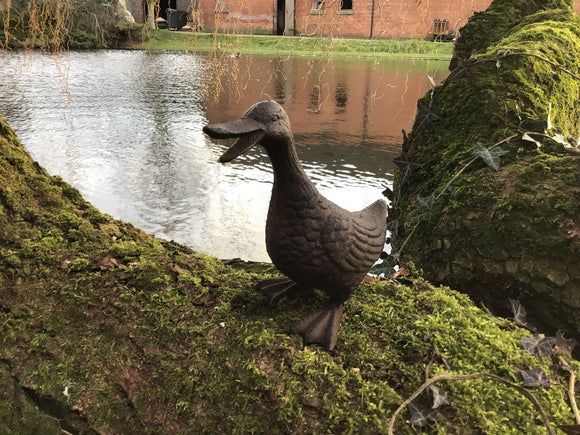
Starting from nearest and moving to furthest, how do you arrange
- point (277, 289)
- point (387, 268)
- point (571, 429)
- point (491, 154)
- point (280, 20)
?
point (571, 429) < point (277, 289) < point (387, 268) < point (491, 154) < point (280, 20)

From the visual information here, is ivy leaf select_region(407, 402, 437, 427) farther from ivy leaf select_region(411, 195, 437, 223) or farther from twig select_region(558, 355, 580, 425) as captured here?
ivy leaf select_region(411, 195, 437, 223)

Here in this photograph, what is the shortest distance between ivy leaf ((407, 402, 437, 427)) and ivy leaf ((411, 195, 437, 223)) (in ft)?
3.51

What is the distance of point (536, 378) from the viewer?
43.3 inches

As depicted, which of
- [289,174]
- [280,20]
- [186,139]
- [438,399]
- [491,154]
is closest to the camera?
[438,399]

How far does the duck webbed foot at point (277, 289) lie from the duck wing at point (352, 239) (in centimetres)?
24

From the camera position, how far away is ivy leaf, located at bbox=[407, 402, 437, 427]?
0.99 meters

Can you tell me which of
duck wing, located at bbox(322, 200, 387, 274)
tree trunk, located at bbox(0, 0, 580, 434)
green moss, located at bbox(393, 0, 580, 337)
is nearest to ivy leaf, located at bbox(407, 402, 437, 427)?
tree trunk, located at bbox(0, 0, 580, 434)

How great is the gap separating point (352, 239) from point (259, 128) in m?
0.46

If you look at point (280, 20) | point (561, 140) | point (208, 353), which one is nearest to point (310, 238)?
point (208, 353)

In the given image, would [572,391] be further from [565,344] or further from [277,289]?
[277,289]

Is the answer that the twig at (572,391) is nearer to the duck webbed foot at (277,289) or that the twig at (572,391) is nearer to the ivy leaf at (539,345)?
the ivy leaf at (539,345)

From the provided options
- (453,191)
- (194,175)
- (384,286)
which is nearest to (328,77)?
(194,175)

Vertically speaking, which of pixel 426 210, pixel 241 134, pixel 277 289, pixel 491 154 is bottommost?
pixel 277 289

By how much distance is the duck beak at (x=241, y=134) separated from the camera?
3.43 feet
